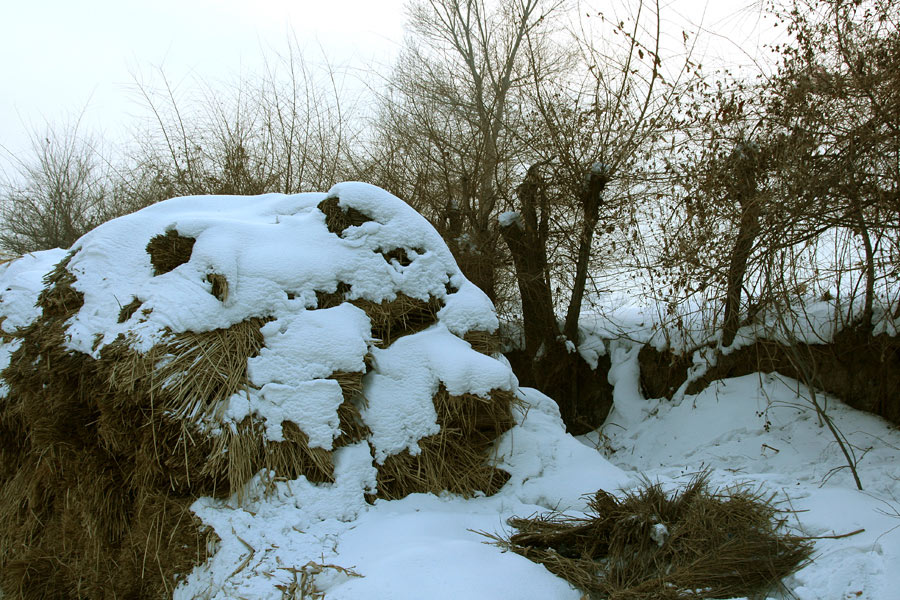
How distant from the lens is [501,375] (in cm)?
319

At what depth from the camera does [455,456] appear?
3135mm

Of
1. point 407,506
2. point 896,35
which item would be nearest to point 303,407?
point 407,506

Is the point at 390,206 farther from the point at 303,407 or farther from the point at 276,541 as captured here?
the point at 276,541

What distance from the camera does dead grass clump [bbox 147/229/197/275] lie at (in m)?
3.21

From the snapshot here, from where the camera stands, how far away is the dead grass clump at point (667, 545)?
2.22m

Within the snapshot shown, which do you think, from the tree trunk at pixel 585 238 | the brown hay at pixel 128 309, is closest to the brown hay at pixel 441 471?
the brown hay at pixel 128 309

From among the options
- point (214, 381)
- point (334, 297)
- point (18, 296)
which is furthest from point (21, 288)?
point (334, 297)

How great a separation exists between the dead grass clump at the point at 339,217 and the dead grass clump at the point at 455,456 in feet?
3.75

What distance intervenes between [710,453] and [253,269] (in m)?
4.41

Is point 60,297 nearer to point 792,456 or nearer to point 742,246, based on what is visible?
point 742,246

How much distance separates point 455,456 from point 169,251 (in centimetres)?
194

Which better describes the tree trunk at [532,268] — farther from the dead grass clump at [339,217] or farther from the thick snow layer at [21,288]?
the thick snow layer at [21,288]

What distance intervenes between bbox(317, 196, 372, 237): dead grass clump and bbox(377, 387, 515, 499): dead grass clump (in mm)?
1142

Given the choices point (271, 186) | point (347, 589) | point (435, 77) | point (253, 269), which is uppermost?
point (435, 77)
